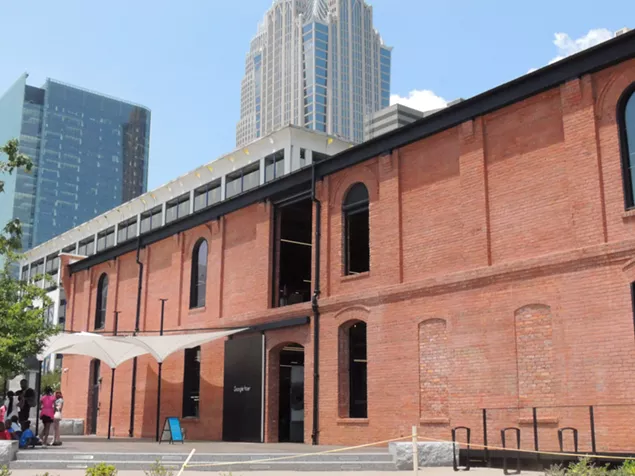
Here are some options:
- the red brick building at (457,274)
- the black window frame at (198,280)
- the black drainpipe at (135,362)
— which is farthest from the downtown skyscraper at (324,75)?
the red brick building at (457,274)

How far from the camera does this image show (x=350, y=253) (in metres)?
23.4

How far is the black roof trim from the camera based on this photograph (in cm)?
1625

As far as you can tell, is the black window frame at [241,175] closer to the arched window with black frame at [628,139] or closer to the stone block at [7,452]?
the stone block at [7,452]

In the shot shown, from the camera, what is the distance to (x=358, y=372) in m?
22.8

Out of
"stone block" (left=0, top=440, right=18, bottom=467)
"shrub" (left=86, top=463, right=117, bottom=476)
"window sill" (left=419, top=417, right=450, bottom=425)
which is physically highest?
"window sill" (left=419, top=417, right=450, bottom=425)

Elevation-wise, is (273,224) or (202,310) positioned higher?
(273,224)

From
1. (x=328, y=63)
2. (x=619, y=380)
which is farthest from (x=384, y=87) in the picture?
(x=619, y=380)

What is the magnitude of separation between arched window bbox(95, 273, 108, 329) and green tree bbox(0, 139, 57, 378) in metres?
13.6

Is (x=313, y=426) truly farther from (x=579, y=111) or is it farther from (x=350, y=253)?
(x=579, y=111)

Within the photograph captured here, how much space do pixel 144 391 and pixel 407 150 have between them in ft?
53.8

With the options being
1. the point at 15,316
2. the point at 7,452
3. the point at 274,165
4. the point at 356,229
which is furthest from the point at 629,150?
the point at 274,165

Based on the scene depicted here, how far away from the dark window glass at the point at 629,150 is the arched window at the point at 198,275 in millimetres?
Result: 17517

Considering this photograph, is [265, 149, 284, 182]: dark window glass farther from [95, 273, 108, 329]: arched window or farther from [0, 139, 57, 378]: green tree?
[0, 139, 57, 378]: green tree

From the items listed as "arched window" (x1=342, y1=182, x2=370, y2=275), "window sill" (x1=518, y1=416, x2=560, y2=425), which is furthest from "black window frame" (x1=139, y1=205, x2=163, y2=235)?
"window sill" (x1=518, y1=416, x2=560, y2=425)
